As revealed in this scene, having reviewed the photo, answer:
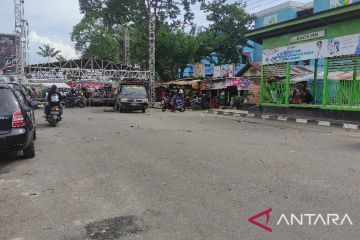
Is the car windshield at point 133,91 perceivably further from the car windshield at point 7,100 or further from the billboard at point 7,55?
the car windshield at point 7,100

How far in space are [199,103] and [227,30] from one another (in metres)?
13.6

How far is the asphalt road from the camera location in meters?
4.46

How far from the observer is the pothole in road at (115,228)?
171 inches

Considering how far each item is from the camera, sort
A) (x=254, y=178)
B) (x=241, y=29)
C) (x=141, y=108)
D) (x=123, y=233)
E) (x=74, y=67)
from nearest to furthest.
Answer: (x=123, y=233) < (x=254, y=178) < (x=141, y=108) < (x=74, y=67) < (x=241, y=29)

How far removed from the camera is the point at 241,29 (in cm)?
→ 4044

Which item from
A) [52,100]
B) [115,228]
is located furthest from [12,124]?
[52,100]

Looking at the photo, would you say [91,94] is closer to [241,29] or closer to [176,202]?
[241,29]

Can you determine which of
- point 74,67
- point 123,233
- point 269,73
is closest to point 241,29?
point 74,67

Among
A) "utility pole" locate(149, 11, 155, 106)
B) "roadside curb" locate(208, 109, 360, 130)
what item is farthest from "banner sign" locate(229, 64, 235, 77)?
A: "roadside curb" locate(208, 109, 360, 130)

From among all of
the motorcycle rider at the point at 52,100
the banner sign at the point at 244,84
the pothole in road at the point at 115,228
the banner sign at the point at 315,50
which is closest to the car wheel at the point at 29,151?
the pothole in road at the point at 115,228

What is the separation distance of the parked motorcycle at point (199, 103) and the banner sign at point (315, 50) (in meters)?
8.91

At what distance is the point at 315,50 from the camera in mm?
18516

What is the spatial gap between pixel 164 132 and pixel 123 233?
9155 millimetres

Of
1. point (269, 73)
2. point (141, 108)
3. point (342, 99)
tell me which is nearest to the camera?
point (342, 99)
